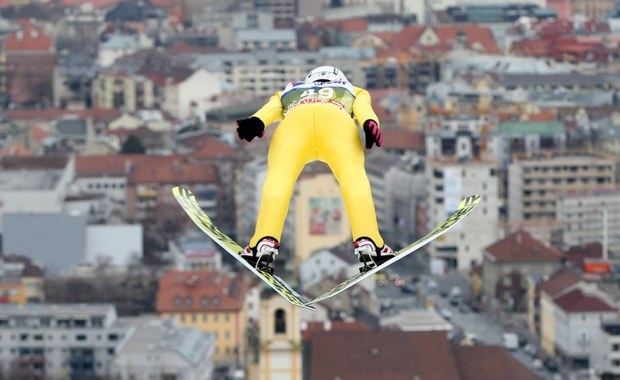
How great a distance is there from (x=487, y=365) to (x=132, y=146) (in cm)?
2290

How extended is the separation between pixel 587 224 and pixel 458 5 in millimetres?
34759

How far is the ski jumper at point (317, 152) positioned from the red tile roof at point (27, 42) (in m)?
56.8

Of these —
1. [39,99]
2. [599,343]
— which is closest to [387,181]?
[599,343]

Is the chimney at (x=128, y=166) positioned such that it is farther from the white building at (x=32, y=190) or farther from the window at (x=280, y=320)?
the window at (x=280, y=320)

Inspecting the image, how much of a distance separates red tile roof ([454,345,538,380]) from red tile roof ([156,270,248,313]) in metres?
5.54

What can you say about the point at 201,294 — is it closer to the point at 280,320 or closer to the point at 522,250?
the point at 522,250

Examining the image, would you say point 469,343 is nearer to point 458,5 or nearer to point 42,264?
point 42,264

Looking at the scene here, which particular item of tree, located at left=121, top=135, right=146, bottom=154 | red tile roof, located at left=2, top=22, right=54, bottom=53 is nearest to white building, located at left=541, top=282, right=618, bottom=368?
tree, located at left=121, top=135, right=146, bottom=154

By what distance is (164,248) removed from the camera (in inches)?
1581

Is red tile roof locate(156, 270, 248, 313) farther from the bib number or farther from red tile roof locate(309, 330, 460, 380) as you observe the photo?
the bib number

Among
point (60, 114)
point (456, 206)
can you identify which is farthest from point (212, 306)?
point (60, 114)

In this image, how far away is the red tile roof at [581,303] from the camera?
33000mm

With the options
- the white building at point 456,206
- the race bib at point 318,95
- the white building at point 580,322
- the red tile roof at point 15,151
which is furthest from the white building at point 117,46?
the race bib at point 318,95

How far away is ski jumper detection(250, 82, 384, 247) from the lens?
322 inches
